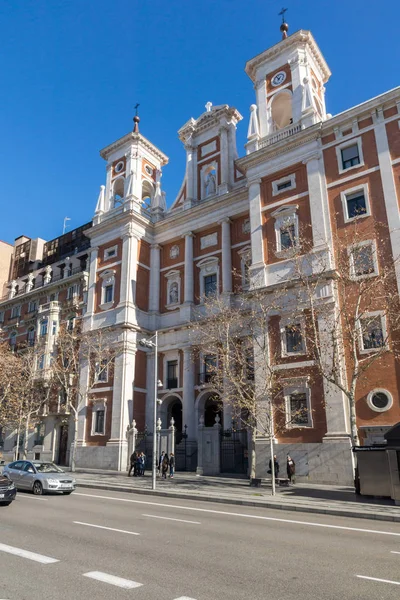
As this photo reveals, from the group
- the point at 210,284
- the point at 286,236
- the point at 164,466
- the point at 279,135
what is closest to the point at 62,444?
the point at 164,466

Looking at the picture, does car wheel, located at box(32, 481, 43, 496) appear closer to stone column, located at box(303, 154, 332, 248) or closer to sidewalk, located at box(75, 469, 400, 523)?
sidewalk, located at box(75, 469, 400, 523)

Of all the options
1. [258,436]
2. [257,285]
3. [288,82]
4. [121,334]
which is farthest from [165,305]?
[288,82]

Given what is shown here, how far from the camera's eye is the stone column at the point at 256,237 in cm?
2919

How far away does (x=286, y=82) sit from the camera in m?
33.9

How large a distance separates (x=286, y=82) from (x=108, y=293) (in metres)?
21.9

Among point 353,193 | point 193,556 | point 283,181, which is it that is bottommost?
point 193,556

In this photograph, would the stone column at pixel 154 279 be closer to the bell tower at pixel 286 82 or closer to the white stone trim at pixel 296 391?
the bell tower at pixel 286 82

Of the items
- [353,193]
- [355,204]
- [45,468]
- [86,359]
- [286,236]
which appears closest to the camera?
[45,468]

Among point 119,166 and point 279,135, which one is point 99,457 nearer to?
point 279,135

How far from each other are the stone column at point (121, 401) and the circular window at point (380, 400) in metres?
17.9

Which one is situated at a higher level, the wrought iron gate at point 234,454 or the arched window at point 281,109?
the arched window at point 281,109

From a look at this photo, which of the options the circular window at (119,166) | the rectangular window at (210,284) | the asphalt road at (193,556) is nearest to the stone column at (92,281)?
the circular window at (119,166)

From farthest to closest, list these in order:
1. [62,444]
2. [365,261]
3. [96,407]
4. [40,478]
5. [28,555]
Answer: [62,444], [96,407], [365,261], [40,478], [28,555]

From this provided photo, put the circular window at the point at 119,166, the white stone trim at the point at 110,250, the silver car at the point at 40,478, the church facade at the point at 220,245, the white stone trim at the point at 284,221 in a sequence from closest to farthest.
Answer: the silver car at the point at 40,478, the church facade at the point at 220,245, the white stone trim at the point at 284,221, the white stone trim at the point at 110,250, the circular window at the point at 119,166
